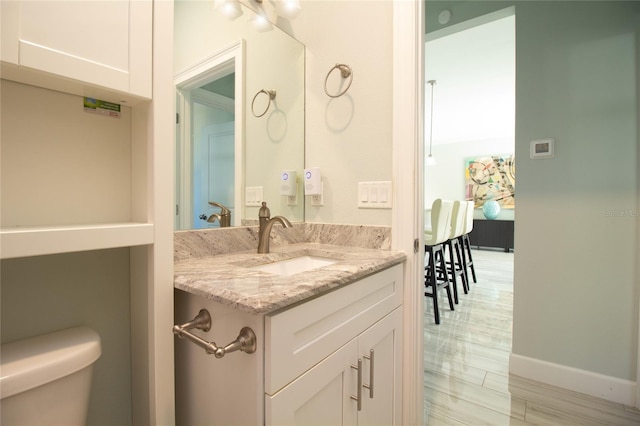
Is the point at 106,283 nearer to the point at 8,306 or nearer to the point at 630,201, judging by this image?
the point at 8,306

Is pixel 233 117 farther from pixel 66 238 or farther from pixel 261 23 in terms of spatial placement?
pixel 66 238

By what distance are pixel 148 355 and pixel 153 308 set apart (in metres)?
0.14

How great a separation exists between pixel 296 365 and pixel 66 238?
0.58 meters

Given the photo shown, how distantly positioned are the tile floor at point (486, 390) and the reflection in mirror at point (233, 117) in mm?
1306

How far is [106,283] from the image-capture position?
34.2 inches

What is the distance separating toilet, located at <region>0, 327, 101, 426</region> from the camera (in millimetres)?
589

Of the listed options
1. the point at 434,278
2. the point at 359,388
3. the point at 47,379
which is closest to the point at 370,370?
the point at 359,388

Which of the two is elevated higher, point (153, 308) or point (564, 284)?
point (153, 308)

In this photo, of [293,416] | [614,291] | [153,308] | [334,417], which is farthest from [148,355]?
[614,291]

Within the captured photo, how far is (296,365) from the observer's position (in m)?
0.70

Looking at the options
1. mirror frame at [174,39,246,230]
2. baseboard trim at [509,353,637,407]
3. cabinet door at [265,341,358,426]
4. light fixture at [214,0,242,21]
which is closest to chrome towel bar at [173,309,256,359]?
cabinet door at [265,341,358,426]

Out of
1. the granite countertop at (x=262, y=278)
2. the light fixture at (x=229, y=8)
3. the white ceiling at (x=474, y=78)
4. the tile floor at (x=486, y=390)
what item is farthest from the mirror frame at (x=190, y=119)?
the white ceiling at (x=474, y=78)

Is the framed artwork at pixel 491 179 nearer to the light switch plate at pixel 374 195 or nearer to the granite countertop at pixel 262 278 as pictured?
the light switch plate at pixel 374 195

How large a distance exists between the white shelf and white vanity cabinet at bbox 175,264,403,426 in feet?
0.74
